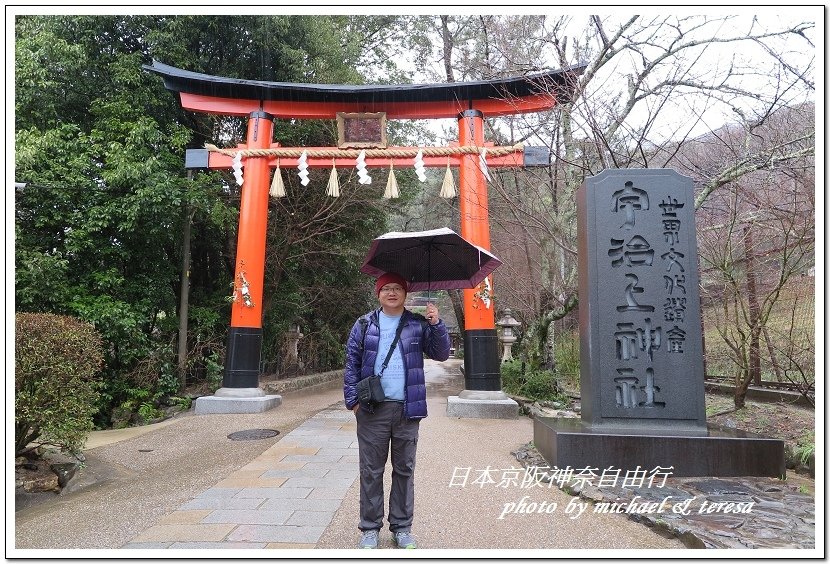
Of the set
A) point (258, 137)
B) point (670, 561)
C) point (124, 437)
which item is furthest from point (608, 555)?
point (258, 137)

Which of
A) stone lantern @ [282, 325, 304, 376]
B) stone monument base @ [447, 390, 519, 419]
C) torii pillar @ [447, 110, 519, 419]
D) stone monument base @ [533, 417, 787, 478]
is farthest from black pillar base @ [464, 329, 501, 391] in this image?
stone lantern @ [282, 325, 304, 376]

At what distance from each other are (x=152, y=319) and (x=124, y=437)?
328cm

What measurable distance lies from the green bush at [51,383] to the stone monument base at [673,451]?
4.58 m

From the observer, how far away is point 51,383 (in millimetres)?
4305

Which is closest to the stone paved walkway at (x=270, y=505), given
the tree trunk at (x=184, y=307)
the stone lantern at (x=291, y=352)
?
the tree trunk at (x=184, y=307)

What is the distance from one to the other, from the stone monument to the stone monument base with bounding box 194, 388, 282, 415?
506 centimetres

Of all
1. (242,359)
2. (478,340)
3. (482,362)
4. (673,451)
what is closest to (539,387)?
(482,362)

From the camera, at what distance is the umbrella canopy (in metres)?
3.00

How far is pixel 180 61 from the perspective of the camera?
30.3ft

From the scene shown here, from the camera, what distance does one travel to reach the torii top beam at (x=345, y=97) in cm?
816

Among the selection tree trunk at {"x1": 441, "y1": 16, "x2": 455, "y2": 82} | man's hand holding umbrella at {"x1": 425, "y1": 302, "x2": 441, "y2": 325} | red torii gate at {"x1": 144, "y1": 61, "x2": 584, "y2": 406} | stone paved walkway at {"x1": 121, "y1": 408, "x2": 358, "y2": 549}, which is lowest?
stone paved walkway at {"x1": 121, "y1": 408, "x2": 358, "y2": 549}

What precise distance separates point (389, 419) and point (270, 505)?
1559 mm

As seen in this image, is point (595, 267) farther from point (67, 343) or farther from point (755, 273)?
point (67, 343)

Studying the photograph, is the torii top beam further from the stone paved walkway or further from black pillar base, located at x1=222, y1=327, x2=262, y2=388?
the stone paved walkway
